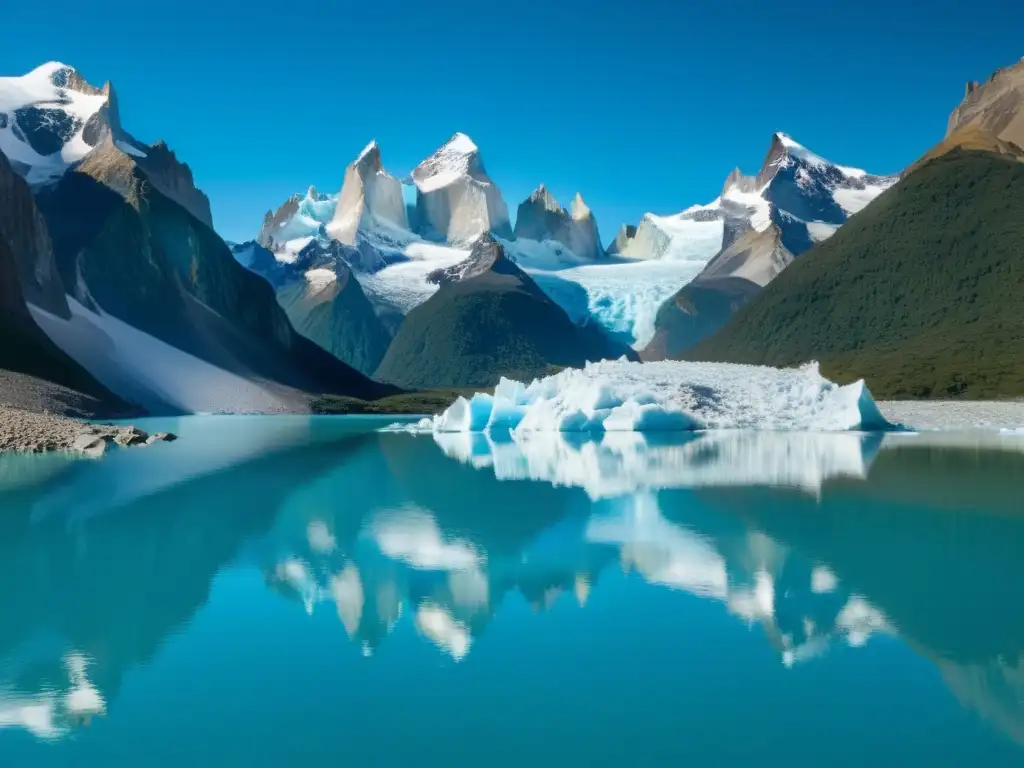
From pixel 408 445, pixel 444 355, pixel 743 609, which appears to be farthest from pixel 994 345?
pixel 444 355

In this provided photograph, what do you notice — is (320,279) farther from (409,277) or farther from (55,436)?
(55,436)

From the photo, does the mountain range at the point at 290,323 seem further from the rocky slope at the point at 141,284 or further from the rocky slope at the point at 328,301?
the rocky slope at the point at 328,301

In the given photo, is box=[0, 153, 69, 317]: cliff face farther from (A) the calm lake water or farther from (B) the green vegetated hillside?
(B) the green vegetated hillside

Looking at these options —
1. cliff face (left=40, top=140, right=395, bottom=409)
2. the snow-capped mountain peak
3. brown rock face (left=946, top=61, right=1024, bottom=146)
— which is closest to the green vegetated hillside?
brown rock face (left=946, top=61, right=1024, bottom=146)

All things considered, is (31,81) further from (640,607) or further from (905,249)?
(640,607)

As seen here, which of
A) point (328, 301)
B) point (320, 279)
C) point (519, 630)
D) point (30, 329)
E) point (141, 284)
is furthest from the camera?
point (320, 279)

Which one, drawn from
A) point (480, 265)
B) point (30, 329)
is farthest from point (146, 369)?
point (480, 265)

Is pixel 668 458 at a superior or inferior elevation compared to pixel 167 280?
inferior

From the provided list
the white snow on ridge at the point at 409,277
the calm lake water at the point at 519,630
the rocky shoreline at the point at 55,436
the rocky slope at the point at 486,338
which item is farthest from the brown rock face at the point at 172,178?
the calm lake water at the point at 519,630
